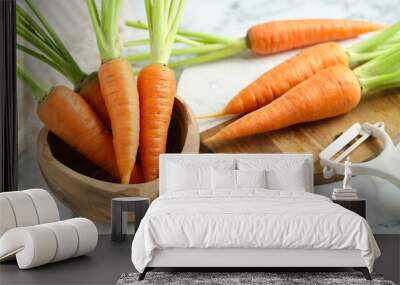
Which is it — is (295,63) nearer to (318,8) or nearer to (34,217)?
(318,8)

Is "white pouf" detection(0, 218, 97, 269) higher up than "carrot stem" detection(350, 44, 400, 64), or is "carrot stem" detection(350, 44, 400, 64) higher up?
"carrot stem" detection(350, 44, 400, 64)

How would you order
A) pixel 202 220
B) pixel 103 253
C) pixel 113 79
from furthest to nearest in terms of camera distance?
1. pixel 113 79
2. pixel 103 253
3. pixel 202 220

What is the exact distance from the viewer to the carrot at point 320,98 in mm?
6594

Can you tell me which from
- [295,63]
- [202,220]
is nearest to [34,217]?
[202,220]

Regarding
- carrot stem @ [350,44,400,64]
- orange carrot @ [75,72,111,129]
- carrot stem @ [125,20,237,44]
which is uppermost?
carrot stem @ [125,20,237,44]

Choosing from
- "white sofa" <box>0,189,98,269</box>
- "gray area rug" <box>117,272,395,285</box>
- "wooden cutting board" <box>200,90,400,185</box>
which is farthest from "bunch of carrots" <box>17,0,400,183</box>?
"gray area rug" <box>117,272,395,285</box>

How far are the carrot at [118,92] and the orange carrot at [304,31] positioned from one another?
1304 millimetres

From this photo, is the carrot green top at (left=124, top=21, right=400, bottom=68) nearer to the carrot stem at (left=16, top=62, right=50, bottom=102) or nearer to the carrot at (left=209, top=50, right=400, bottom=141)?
the carrot at (left=209, top=50, right=400, bottom=141)

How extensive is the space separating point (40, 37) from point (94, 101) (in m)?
0.81

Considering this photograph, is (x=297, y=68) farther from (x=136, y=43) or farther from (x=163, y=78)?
(x=136, y=43)

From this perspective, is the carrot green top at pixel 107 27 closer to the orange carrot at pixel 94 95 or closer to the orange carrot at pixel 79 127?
the orange carrot at pixel 94 95

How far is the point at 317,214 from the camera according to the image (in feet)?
15.5

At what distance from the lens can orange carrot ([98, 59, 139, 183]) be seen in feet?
21.5

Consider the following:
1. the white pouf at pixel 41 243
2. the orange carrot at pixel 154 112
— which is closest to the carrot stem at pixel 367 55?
the orange carrot at pixel 154 112
